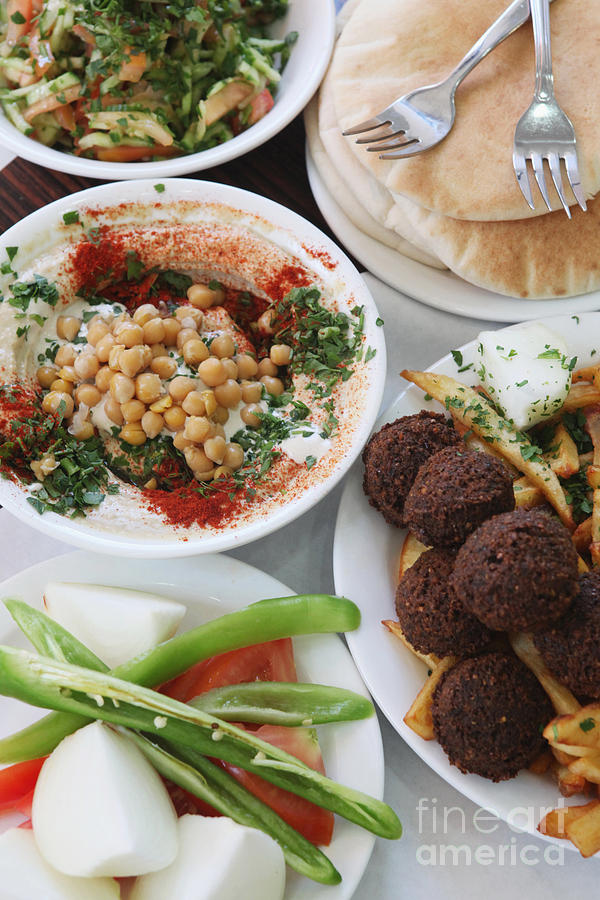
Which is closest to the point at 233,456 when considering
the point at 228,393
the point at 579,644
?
the point at 228,393

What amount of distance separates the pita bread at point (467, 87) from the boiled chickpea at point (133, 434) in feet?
3.50

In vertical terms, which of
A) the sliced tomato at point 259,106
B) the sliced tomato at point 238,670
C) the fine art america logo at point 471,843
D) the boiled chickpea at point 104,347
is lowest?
the fine art america logo at point 471,843

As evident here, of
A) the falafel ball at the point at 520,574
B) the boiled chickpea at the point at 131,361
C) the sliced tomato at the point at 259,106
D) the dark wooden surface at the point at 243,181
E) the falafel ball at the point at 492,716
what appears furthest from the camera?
the dark wooden surface at the point at 243,181

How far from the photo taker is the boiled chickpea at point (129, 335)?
2205 mm

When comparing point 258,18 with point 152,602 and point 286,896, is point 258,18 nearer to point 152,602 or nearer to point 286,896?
point 152,602

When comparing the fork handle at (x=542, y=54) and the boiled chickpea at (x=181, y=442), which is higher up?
the fork handle at (x=542, y=54)

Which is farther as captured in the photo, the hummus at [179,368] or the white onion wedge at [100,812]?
the hummus at [179,368]

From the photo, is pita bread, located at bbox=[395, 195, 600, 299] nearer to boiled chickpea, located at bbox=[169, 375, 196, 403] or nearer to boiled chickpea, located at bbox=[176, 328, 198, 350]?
boiled chickpea, located at bbox=[176, 328, 198, 350]

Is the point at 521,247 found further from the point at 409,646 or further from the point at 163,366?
the point at 409,646

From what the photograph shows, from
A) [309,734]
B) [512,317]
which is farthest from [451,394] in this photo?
[309,734]

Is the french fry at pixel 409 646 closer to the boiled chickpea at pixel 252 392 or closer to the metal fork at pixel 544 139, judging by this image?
the boiled chickpea at pixel 252 392

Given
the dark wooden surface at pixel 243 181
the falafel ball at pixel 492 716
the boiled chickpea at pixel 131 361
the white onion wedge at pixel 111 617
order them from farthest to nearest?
1. the dark wooden surface at pixel 243 181
2. the boiled chickpea at pixel 131 361
3. the white onion wedge at pixel 111 617
4. the falafel ball at pixel 492 716

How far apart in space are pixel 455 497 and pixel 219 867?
3.26 ft

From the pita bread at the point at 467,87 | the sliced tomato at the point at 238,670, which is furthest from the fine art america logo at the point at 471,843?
the pita bread at the point at 467,87
